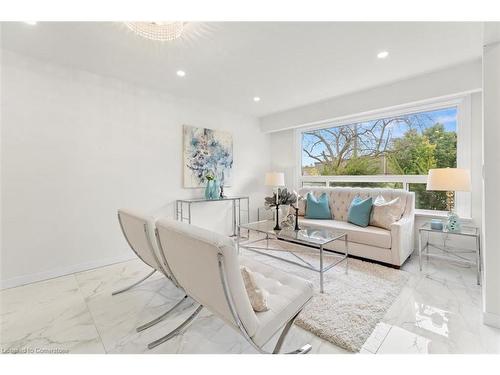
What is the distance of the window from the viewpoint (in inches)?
124

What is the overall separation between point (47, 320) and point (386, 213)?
364 centimetres

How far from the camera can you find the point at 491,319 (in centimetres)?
167

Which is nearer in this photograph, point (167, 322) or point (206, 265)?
point (206, 265)

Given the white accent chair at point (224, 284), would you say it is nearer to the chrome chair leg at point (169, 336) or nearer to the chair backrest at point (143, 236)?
the chrome chair leg at point (169, 336)

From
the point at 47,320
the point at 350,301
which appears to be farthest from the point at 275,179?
the point at 47,320

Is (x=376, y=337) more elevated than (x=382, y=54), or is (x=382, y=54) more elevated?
(x=382, y=54)

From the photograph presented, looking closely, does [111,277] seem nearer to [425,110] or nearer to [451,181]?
[451,181]

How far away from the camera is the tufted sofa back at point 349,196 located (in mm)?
3094

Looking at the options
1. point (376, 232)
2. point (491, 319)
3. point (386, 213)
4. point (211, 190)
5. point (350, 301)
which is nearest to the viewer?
point (491, 319)

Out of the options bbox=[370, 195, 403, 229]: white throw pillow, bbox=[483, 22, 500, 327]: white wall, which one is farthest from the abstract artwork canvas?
bbox=[483, 22, 500, 327]: white wall
